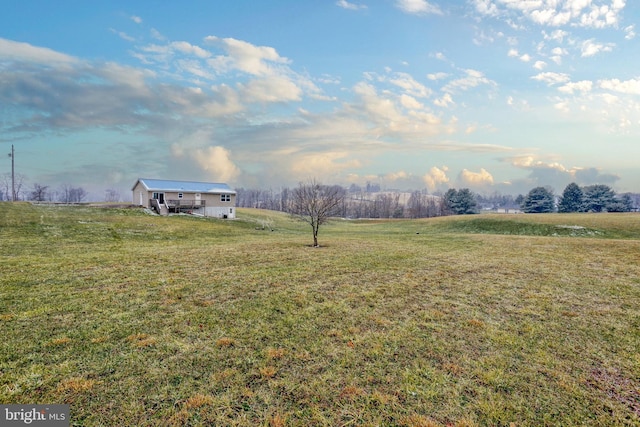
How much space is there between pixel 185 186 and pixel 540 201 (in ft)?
323

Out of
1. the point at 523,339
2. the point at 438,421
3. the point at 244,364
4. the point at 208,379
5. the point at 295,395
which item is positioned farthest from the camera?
the point at 523,339

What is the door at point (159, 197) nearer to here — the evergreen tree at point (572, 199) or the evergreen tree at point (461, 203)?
the evergreen tree at point (461, 203)

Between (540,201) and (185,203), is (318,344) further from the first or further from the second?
(540,201)

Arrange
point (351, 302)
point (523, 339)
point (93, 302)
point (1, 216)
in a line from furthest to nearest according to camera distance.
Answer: point (1, 216) < point (351, 302) < point (93, 302) < point (523, 339)

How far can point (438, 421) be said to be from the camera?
4.04 metres

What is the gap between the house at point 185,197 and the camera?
4338 cm

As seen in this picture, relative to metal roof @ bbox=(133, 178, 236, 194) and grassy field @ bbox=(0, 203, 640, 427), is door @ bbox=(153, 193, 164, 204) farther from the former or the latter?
grassy field @ bbox=(0, 203, 640, 427)

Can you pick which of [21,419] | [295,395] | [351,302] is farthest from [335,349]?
[21,419]

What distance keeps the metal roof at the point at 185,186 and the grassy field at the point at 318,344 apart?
110ft

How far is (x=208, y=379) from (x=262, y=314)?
2.85 m

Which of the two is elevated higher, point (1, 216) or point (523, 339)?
point (1, 216)

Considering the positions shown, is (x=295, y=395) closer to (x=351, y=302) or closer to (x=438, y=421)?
(x=438, y=421)

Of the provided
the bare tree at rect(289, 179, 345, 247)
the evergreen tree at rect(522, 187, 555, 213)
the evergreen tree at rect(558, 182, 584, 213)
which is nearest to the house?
the bare tree at rect(289, 179, 345, 247)

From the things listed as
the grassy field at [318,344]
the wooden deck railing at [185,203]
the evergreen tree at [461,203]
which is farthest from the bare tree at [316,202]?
the evergreen tree at [461,203]
